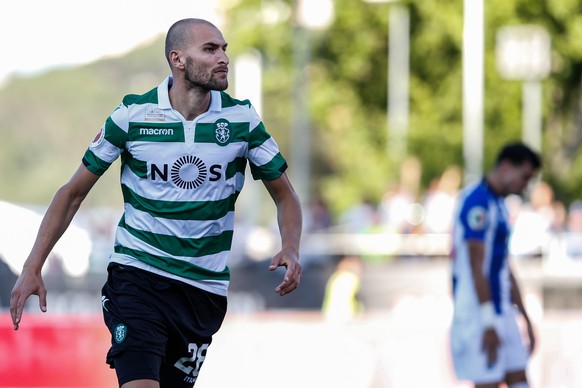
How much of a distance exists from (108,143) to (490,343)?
3.76m

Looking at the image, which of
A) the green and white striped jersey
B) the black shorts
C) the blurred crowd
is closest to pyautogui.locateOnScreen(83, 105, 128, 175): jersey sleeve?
the green and white striped jersey

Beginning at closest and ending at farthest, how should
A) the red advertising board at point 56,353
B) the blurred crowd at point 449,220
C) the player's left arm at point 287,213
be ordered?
the player's left arm at point 287,213 → the red advertising board at point 56,353 → the blurred crowd at point 449,220

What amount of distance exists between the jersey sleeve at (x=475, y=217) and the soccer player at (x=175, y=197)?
2.88m

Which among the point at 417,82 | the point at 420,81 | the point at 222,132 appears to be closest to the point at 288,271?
the point at 222,132

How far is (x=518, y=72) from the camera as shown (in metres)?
33.2

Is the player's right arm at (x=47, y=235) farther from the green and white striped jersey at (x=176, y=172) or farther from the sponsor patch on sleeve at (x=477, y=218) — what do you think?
the sponsor patch on sleeve at (x=477, y=218)

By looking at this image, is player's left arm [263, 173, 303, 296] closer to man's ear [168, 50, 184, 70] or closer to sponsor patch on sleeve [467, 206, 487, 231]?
man's ear [168, 50, 184, 70]

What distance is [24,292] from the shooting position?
655cm

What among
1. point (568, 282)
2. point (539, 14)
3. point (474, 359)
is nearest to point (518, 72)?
point (539, 14)

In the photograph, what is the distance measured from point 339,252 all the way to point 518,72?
1252 cm

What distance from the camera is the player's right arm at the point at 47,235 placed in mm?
6562

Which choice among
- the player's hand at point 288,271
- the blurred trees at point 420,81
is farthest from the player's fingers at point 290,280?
the blurred trees at point 420,81

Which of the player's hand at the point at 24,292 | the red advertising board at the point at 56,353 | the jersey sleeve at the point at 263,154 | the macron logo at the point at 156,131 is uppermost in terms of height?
the macron logo at the point at 156,131

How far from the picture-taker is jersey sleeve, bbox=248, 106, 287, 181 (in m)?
6.84
